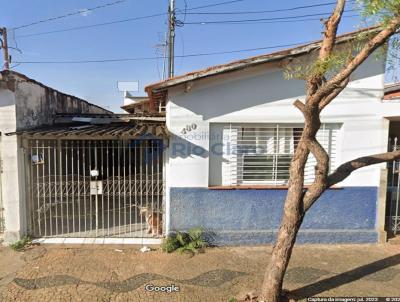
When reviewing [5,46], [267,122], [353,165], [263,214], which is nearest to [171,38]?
[5,46]

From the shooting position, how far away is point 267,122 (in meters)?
5.70

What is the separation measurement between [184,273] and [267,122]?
10.8 feet

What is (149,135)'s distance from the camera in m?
5.29

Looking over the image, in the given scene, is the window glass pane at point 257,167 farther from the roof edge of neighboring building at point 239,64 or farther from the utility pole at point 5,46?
the utility pole at point 5,46

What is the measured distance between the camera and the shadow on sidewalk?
13.6ft

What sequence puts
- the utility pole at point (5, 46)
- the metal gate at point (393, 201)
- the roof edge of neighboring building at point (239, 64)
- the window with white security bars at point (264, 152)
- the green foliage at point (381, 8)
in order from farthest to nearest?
1. the utility pole at point (5, 46)
2. the metal gate at point (393, 201)
3. the window with white security bars at point (264, 152)
4. the roof edge of neighboring building at point (239, 64)
5. the green foliage at point (381, 8)

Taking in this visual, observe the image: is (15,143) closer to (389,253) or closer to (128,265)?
(128,265)

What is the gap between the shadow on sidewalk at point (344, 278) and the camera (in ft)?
13.6

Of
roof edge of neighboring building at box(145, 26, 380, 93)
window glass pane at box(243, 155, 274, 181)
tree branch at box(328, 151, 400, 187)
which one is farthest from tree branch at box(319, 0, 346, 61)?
window glass pane at box(243, 155, 274, 181)

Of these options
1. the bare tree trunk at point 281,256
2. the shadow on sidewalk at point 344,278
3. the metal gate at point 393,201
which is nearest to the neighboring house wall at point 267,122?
the metal gate at point 393,201
